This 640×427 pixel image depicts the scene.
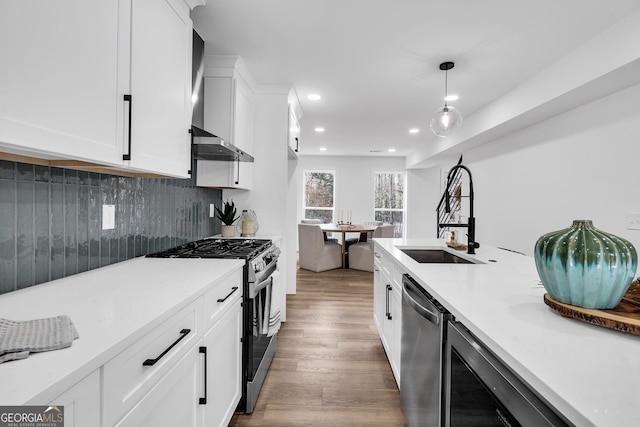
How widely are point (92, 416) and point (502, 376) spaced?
930 millimetres

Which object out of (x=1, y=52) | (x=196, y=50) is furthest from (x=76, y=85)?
(x=196, y=50)

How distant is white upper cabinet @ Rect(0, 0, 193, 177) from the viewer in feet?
2.66

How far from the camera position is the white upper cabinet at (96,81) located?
81cm

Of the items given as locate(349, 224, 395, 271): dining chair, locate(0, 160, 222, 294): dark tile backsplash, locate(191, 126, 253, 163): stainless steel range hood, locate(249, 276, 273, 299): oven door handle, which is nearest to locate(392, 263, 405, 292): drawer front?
locate(249, 276, 273, 299): oven door handle

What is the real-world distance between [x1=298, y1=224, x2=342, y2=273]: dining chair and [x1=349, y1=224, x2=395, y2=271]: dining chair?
33 centimetres

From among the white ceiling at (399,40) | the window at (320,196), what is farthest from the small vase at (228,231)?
the window at (320,196)

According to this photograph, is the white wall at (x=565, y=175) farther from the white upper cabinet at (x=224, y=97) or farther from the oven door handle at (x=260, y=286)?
the white upper cabinet at (x=224, y=97)

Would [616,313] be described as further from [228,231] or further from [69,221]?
[228,231]

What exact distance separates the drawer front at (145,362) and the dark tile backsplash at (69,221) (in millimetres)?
629

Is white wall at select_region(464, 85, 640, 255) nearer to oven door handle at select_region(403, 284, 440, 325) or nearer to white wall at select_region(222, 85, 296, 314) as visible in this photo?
oven door handle at select_region(403, 284, 440, 325)

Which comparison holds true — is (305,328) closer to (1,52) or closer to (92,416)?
(92,416)

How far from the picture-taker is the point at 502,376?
730 mm

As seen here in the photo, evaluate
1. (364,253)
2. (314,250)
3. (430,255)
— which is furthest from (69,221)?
(364,253)

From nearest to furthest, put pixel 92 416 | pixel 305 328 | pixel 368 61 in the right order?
pixel 92 416
pixel 368 61
pixel 305 328
